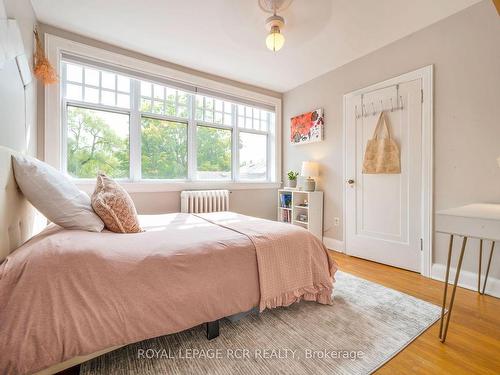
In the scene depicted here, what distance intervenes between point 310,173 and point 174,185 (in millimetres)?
1916

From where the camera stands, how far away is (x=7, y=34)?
1.33 m

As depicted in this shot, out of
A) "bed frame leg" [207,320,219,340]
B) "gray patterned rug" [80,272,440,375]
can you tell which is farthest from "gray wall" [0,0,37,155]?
"bed frame leg" [207,320,219,340]

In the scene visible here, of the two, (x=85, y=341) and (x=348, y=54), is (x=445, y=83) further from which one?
(x=85, y=341)

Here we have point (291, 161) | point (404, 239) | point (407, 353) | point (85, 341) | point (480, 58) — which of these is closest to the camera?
point (85, 341)

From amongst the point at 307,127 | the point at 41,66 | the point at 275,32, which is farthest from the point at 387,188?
the point at 41,66

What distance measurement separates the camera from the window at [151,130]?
8.47 feet

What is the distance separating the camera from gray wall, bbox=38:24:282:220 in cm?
235

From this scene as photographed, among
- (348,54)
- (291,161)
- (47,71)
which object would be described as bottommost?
(291,161)

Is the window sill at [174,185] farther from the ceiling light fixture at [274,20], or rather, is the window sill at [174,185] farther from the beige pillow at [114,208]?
the ceiling light fixture at [274,20]

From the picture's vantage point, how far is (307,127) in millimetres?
3602

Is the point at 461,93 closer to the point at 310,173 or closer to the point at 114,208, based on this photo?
the point at 310,173

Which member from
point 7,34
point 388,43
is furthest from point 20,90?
point 388,43

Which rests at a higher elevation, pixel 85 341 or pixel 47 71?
pixel 47 71

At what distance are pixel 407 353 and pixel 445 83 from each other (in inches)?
92.6
